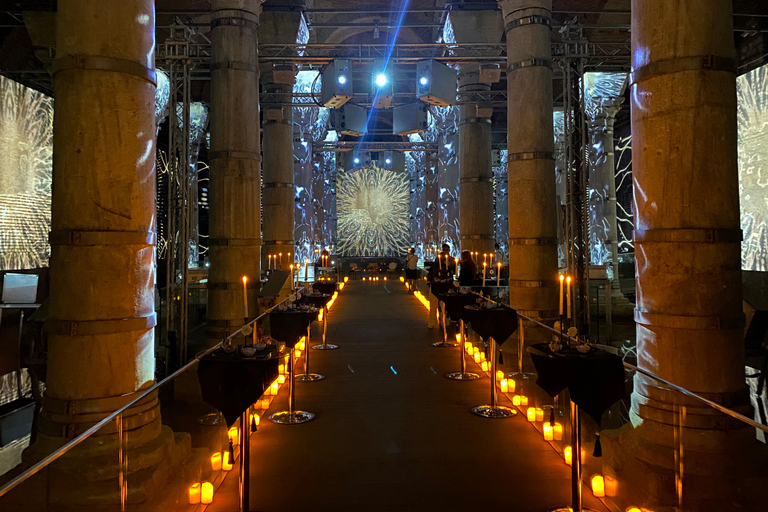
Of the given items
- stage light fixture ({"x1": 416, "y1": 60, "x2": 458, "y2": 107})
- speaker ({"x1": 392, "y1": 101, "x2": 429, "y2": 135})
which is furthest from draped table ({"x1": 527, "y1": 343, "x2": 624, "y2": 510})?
speaker ({"x1": 392, "y1": 101, "x2": 429, "y2": 135})

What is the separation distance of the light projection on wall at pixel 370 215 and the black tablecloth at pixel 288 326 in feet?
A: 100

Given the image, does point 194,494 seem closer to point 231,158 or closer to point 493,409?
point 493,409

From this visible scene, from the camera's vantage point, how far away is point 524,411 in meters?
5.62

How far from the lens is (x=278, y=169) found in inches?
580

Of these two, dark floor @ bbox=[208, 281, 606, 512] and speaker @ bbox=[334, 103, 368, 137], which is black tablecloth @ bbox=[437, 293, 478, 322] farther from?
speaker @ bbox=[334, 103, 368, 137]

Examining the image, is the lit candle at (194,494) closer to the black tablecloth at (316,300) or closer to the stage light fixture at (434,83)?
the black tablecloth at (316,300)

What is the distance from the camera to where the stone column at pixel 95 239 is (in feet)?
12.5

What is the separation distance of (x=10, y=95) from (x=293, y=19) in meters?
6.71

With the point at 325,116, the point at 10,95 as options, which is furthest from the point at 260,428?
the point at 325,116

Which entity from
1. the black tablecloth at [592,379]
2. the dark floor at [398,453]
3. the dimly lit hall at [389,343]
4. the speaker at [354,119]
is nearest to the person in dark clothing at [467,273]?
the dimly lit hall at [389,343]

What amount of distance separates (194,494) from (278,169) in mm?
11864

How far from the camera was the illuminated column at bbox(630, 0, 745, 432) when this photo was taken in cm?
407

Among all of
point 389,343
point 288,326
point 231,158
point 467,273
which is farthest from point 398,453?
point 467,273

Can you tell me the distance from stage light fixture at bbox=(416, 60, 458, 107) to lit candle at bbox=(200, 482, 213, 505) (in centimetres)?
1009
